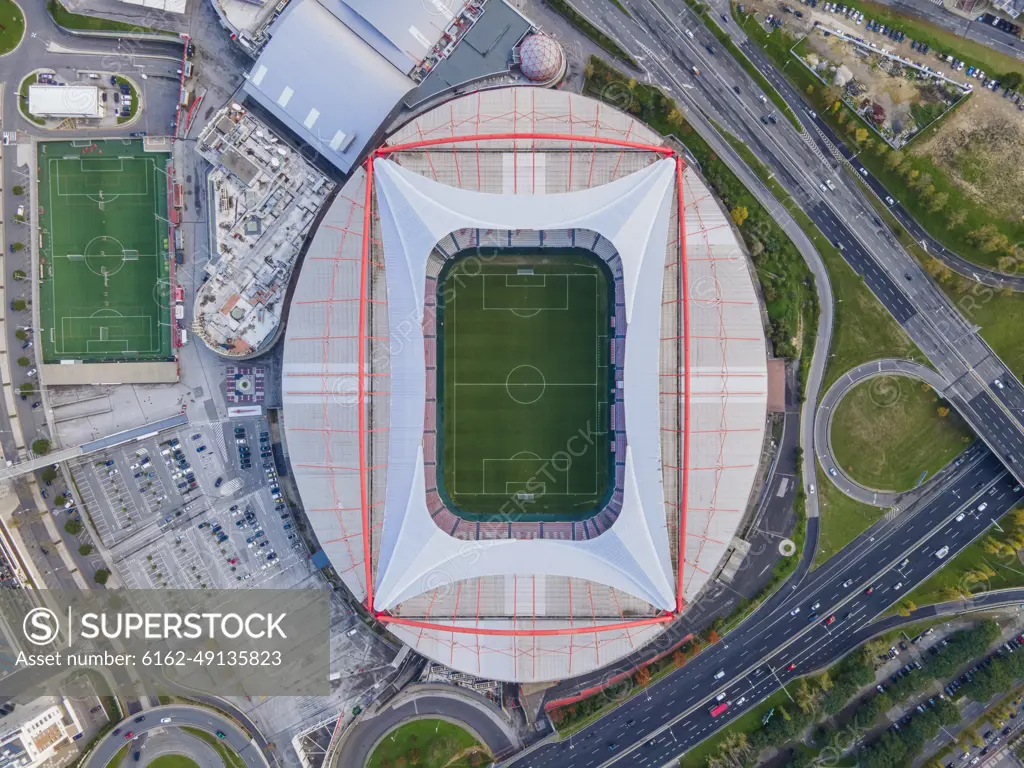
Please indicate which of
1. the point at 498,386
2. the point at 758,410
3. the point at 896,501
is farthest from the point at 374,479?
the point at 896,501

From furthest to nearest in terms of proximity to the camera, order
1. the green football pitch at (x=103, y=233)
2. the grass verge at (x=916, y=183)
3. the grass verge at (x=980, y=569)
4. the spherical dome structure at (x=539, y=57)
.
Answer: the green football pitch at (x=103, y=233) → the grass verge at (x=980, y=569) → the grass verge at (x=916, y=183) → the spherical dome structure at (x=539, y=57)

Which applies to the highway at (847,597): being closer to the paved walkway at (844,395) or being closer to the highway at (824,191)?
the paved walkway at (844,395)

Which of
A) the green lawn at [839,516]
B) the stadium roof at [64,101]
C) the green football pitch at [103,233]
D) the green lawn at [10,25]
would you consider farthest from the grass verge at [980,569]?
the green lawn at [10,25]

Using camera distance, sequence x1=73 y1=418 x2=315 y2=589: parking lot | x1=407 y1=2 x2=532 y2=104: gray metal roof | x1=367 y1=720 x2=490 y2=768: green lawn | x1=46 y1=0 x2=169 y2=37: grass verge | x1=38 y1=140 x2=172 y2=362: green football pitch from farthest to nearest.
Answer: x1=73 y1=418 x2=315 y2=589: parking lot → x1=38 y1=140 x2=172 y2=362: green football pitch → x1=367 y1=720 x2=490 y2=768: green lawn → x1=46 y1=0 x2=169 y2=37: grass verge → x1=407 y1=2 x2=532 y2=104: gray metal roof

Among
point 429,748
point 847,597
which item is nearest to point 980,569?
point 847,597

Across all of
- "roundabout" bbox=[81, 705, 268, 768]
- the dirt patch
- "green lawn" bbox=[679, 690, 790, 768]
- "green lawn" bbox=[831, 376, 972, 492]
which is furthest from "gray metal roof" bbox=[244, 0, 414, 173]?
"green lawn" bbox=[679, 690, 790, 768]

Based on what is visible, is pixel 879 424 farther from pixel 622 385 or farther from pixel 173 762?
pixel 173 762

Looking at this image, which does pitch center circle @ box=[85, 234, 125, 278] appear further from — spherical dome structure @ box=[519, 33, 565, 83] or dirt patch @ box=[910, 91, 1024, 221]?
dirt patch @ box=[910, 91, 1024, 221]
